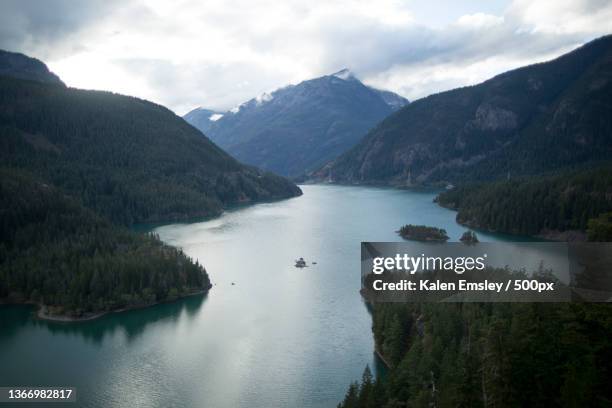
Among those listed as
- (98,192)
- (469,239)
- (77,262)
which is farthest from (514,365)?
(98,192)

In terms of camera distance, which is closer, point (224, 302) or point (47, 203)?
point (224, 302)

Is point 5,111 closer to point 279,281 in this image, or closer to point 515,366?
point 279,281

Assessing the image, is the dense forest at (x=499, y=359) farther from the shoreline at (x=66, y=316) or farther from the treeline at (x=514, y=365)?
the shoreline at (x=66, y=316)

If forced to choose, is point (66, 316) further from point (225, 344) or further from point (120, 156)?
point (120, 156)

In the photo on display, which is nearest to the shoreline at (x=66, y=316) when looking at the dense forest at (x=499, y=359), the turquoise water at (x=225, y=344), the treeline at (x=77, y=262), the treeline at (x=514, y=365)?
the treeline at (x=77, y=262)

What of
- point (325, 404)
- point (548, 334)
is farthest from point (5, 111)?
point (548, 334)

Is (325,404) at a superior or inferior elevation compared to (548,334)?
inferior

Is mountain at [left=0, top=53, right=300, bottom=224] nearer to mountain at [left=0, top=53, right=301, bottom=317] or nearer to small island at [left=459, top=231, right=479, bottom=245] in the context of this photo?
mountain at [left=0, top=53, right=301, bottom=317]
